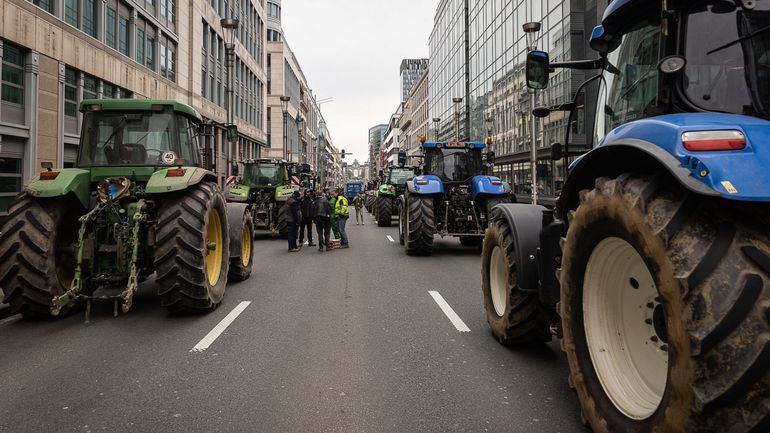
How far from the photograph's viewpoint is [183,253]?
586 centimetres

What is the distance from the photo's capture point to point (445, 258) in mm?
12312

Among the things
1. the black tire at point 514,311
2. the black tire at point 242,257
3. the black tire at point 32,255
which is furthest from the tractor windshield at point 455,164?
the black tire at point 32,255

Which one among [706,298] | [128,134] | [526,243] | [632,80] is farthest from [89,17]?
[706,298]

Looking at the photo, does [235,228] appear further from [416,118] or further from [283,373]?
[416,118]

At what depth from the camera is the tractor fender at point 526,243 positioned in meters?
4.29

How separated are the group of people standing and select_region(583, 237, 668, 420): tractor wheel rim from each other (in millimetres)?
11667

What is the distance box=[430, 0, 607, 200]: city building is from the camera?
24906 mm

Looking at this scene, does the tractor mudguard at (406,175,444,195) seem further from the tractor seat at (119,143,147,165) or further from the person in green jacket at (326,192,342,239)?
the tractor seat at (119,143,147,165)

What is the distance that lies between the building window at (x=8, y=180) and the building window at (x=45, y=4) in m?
4.94

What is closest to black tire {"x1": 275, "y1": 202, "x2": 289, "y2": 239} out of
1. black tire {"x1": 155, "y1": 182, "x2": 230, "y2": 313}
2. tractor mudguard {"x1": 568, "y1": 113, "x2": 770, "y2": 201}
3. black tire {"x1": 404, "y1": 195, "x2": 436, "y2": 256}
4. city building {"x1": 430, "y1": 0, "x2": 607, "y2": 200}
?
black tire {"x1": 404, "y1": 195, "x2": 436, "y2": 256}

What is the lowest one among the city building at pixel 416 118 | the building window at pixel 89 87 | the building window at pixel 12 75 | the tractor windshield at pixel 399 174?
the tractor windshield at pixel 399 174

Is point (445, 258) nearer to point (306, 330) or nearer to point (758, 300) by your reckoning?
point (306, 330)

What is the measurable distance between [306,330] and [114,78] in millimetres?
19743

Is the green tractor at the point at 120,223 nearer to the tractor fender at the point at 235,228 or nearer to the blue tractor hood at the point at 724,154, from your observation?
the tractor fender at the point at 235,228
